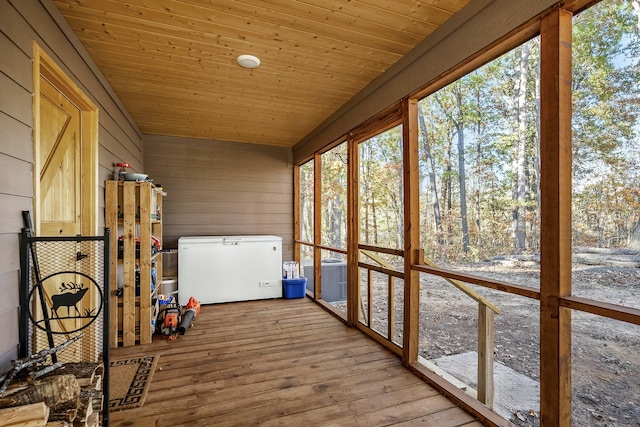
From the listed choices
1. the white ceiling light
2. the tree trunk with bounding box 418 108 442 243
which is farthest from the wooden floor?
the white ceiling light

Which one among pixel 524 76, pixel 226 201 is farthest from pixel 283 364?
pixel 226 201

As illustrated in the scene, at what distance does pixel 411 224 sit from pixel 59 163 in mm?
2722

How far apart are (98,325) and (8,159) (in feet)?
5.71

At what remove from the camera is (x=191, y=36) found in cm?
224

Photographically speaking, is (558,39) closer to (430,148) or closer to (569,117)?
(569,117)

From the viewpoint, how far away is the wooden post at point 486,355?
2152 millimetres

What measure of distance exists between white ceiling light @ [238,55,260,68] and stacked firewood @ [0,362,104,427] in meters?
2.38

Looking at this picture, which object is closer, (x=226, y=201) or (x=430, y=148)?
(x=430, y=148)

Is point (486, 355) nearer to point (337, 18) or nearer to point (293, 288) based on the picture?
point (337, 18)

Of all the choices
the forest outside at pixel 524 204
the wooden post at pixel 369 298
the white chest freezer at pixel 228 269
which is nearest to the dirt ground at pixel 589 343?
the forest outside at pixel 524 204

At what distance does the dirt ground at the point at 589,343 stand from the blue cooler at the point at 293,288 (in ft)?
8.69

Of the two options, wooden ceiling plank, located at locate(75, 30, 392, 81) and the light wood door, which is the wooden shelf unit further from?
wooden ceiling plank, located at locate(75, 30, 392, 81)

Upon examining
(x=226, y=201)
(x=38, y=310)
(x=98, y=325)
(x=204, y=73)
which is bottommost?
(x=98, y=325)

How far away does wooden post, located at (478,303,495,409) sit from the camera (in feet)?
7.06
